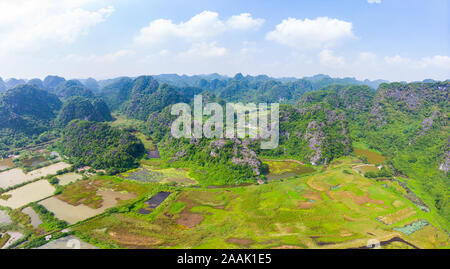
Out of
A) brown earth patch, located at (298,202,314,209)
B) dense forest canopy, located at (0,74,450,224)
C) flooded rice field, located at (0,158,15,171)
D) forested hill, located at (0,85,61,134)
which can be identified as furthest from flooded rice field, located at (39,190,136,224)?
forested hill, located at (0,85,61,134)

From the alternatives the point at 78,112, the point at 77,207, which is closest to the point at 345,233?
the point at 77,207

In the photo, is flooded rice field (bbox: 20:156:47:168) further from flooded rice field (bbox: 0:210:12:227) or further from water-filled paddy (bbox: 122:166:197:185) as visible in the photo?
water-filled paddy (bbox: 122:166:197:185)

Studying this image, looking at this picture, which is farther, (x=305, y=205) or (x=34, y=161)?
(x=34, y=161)

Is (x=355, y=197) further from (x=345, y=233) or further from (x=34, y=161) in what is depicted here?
(x=34, y=161)

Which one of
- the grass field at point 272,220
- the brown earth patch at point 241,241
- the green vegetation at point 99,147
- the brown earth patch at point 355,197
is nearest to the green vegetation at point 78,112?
the green vegetation at point 99,147
